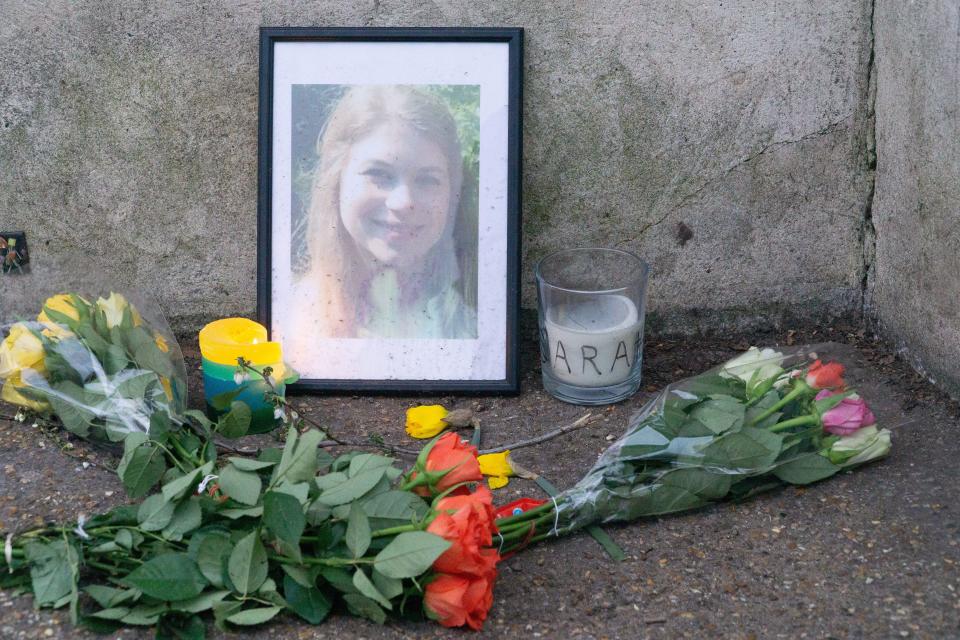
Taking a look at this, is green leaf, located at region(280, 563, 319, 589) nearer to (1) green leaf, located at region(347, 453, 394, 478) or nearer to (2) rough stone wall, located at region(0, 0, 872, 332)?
(1) green leaf, located at region(347, 453, 394, 478)

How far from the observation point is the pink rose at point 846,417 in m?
1.86

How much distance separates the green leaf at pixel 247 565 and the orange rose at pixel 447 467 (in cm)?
26

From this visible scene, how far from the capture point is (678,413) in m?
1.83

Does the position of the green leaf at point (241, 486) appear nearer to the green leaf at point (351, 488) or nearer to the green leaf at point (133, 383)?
the green leaf at point (351, 488)

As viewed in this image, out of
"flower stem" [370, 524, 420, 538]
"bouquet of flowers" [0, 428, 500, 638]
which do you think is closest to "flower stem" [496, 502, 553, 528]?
"bouquet of flowers" [0, 428, 500, 638]

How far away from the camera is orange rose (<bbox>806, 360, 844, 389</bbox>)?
6.20 feet

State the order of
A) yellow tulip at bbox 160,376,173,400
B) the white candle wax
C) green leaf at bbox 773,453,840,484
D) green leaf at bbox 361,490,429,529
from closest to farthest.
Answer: green leaf at bbox 361,490,429,529, green leaf at bbox 773,453,840,484, yellow tulip at bbox 160,376,173,400, the white candle wax

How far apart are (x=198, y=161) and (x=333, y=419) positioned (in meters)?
0.72

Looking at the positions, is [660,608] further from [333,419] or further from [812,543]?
[333,419]

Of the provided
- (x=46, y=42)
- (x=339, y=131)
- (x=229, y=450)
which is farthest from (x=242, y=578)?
(x=46, y=42)

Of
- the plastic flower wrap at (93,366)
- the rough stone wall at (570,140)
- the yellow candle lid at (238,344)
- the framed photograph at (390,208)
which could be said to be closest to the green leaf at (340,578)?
the plastic flower wrap at (93,366)

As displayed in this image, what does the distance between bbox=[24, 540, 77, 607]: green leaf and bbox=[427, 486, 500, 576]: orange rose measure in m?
0.56

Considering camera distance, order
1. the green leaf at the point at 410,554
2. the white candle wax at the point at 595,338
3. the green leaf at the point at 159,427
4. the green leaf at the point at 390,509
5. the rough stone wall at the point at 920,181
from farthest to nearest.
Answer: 1. the white candle wax at the point at 595,338
2. the rough stone wall at the point at 920,181
3. the green leaf at the point at 159,427
4. the green leaf at the point at 390,509
5. the green leaf at the point at 410,554

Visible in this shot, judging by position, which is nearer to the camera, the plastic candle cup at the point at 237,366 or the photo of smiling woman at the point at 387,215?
the plastic candle cup at the point at 237,366
